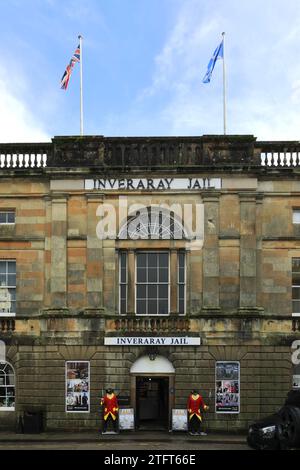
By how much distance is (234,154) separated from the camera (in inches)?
1178

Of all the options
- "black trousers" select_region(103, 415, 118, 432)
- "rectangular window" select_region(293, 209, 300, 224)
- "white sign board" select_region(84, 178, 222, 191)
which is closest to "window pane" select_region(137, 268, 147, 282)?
"white sign board" select_region(84, 178, 222, 191)

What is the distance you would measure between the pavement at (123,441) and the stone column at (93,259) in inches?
195

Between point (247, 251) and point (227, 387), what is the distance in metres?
5.29

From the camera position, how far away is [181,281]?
2964 cm

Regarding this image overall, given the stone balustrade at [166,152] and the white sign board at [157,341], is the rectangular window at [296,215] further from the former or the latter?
the white sign board at [157,341]

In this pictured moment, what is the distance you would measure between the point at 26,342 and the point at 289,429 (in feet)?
41.1

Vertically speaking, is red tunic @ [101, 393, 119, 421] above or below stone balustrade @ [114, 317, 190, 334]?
below

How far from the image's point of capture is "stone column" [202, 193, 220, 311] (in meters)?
29.2

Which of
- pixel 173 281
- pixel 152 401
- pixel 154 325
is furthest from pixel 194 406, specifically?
pixel 173 281

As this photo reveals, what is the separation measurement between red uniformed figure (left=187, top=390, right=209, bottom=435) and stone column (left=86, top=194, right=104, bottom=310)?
4972 mm

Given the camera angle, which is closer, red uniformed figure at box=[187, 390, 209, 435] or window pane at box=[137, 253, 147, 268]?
red uniformed figure at box=[187, 390, 209, 435]

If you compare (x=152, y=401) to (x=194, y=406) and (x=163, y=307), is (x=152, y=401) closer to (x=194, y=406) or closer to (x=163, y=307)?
(x=194, y=406)

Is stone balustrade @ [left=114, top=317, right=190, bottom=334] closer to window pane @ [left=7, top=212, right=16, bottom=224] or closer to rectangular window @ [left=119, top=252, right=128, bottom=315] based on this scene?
rectangular window @ [left=119, top=252, right=128, bottom=315]

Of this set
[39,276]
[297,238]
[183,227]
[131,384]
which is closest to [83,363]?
[131,384]
